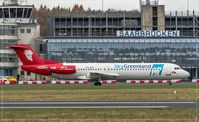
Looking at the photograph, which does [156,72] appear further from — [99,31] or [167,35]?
[99,31]

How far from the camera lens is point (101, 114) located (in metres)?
34.2

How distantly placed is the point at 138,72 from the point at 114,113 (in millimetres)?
67904

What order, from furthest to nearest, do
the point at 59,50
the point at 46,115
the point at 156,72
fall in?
the point at 59,50, the point at 156,72, the point at 46,115

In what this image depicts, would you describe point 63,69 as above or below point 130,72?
above

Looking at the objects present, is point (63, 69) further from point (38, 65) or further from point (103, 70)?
point (103, 70)

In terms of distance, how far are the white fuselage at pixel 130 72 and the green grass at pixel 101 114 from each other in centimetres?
6482

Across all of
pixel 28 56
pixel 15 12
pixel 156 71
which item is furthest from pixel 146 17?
pixel 28 56

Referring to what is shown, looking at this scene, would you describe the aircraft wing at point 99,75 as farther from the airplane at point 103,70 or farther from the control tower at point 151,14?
the control tower at point 151,14

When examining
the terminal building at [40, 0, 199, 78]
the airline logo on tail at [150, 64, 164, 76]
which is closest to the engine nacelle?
the airline logo on tail at [150, 64, 164, 76]

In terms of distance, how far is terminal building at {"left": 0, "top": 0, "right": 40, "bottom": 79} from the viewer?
138625 mm

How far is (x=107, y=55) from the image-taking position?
139m

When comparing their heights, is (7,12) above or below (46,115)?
above

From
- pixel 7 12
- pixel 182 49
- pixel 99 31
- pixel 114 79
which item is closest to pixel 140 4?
pixel 99 31

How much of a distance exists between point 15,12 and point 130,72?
50.4 meters
